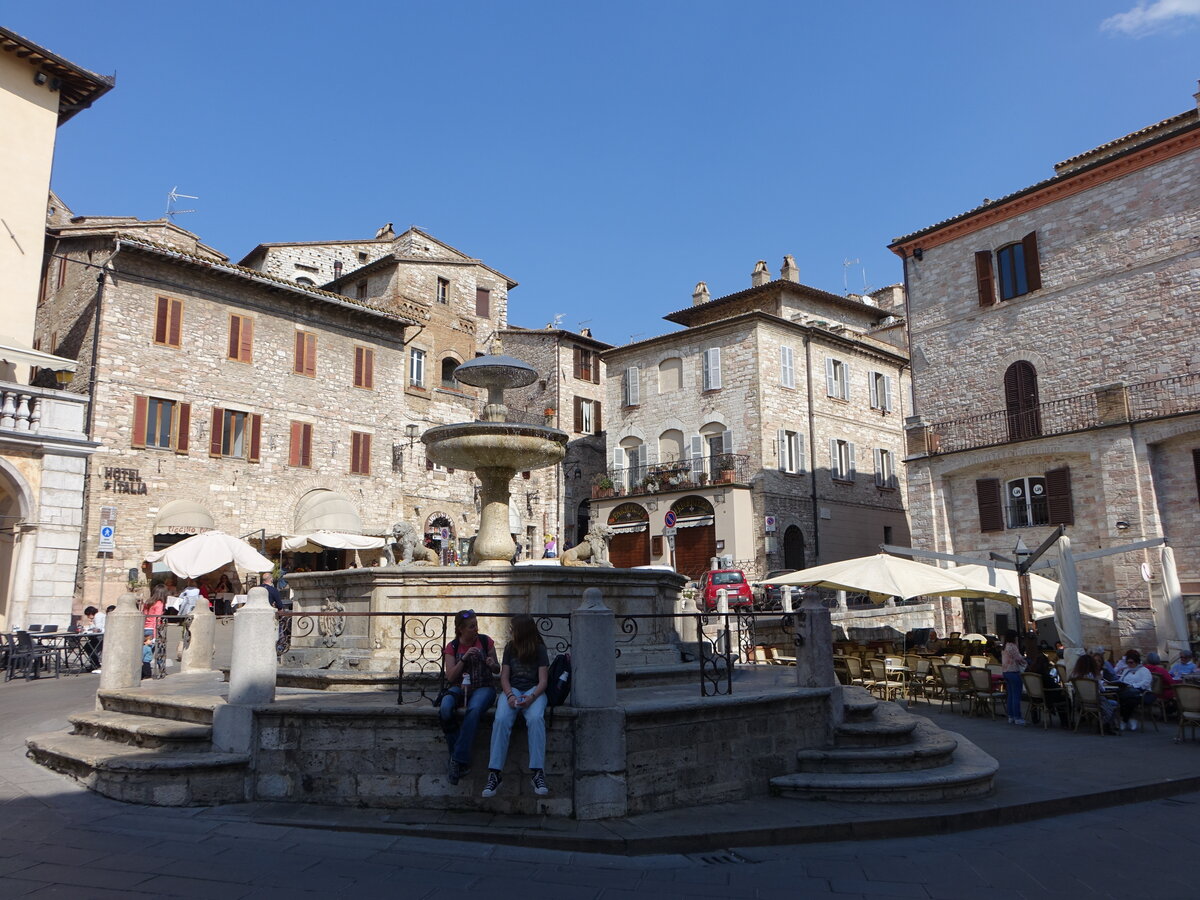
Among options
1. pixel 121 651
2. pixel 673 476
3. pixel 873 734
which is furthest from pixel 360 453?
pixel 873 734

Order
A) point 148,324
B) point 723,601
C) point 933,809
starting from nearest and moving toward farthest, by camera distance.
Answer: point 933,809, point 723,601, point 148,324

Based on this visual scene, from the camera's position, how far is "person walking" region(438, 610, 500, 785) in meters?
6.98

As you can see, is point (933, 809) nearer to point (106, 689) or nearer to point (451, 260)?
point (106, 689)

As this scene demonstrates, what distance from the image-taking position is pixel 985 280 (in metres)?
27.4

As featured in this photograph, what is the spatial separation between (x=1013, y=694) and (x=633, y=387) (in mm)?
26579

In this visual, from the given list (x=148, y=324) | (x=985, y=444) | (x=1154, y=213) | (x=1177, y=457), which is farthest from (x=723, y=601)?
(x=148, y=324)

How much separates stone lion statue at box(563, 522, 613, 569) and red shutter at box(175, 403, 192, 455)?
1837cm

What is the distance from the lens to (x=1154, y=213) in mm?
23797

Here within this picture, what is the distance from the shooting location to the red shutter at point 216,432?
88.0 ft

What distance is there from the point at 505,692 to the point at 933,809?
3913 millimetres

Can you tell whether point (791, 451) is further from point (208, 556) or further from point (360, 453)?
point (208, 556)

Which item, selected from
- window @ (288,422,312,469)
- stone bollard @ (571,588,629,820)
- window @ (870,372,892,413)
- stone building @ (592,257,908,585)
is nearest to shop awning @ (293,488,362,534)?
window @ (288,422,312,469)

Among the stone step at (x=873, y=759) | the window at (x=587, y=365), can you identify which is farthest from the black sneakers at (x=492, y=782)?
the window at (x=587, y=365)

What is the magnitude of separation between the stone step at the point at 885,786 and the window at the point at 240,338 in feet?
80.0
